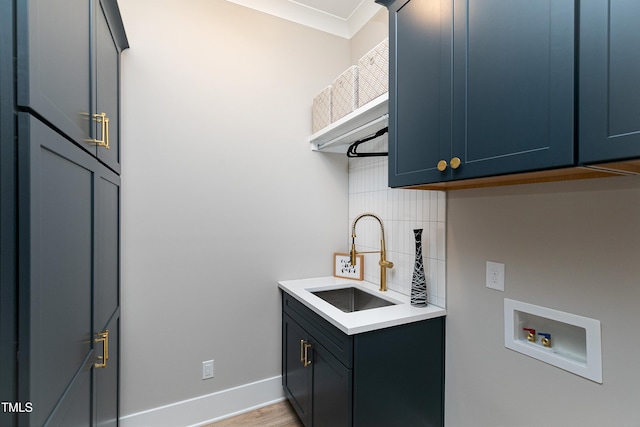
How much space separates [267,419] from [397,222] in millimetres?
1576

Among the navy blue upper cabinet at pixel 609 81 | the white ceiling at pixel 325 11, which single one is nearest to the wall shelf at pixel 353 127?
the navy blue upper cabinet at pixel 609 81

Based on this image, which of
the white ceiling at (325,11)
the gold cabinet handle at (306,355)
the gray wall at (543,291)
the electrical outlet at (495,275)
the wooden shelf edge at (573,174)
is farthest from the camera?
the white ceiling at (325,11)

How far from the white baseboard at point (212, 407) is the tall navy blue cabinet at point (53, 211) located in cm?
71

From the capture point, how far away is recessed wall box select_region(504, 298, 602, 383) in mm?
1019

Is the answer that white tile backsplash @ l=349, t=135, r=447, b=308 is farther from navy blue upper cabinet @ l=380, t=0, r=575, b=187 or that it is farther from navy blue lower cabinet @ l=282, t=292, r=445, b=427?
navy blue upper cabinet @ l=380, t=0, r=575, b=187

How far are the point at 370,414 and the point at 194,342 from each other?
3.98 feet

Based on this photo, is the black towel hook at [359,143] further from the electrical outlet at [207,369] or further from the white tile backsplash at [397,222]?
the electrical outlet at [207,369]

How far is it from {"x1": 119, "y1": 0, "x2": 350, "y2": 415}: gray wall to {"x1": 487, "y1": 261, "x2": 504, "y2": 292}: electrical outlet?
1.26 metres

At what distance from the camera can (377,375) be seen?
55.1 inches

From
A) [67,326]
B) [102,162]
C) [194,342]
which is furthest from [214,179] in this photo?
[67,326]

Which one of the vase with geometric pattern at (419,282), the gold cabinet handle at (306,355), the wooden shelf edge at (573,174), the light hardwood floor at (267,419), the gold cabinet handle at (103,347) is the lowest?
the light hardwood floor at (267,419)

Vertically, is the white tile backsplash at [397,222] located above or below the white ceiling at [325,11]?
below

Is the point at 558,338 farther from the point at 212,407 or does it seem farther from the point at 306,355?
the point at 212,407

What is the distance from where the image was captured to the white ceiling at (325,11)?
217 cm
